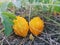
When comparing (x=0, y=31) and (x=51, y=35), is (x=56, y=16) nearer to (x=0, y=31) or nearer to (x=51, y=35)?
(x=51, y=35)

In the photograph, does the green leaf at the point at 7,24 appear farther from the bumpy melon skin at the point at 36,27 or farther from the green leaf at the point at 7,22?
the bumpy melon skin at the point at 36,27

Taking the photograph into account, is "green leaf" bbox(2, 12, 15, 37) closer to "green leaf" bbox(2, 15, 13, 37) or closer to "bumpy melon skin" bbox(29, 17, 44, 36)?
"green leaf" bbox(2, 15, 13, 37)

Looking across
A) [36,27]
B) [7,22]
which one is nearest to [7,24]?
[7,22]

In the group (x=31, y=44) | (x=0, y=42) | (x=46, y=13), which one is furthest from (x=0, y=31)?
(x=46, y=13)

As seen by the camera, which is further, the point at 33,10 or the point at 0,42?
the point at 33,10

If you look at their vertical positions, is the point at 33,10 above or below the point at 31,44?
above

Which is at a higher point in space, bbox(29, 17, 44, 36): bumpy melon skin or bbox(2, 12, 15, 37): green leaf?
bbox(2, 12, 15, 37): green leaf

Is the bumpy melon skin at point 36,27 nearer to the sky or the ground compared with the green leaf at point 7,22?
nearer to the ground

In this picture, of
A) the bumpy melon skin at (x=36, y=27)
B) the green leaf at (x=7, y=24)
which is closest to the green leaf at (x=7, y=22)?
the green leaf at (x=7, y=24)

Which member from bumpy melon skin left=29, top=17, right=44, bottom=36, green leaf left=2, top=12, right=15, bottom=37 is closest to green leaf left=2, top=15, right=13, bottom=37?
green leaf left=2, top=12, right=15, bottom=37
